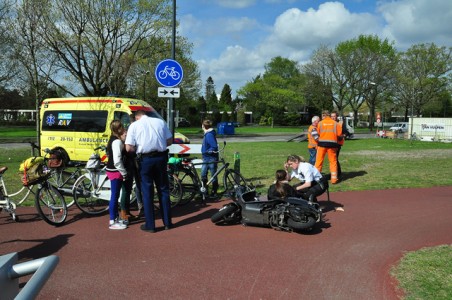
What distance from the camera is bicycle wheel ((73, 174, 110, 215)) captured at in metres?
7.15

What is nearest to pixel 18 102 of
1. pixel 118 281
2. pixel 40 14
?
pixel 40 14

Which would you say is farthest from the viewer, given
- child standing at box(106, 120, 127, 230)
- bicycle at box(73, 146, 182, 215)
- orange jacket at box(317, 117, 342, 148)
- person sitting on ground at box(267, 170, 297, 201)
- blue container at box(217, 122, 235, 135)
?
blue container at box(217, 122, 235, 135)

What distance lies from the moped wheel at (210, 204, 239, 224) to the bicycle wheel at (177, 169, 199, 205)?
168cm

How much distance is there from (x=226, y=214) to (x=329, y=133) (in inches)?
192

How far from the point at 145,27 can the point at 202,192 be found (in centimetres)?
2059

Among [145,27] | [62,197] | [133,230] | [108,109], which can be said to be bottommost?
[133,230]

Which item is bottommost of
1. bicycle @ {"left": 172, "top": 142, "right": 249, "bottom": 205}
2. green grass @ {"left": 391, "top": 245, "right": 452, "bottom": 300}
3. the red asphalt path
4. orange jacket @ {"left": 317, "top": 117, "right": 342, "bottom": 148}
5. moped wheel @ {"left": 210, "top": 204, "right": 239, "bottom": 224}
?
the red asphalt path

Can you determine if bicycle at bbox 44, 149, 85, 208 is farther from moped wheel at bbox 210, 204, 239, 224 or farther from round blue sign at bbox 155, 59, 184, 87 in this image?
moped wheel at bbox 210, 204, 239, 224

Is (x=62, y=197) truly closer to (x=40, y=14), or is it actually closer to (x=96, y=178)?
(x=96, y=178)

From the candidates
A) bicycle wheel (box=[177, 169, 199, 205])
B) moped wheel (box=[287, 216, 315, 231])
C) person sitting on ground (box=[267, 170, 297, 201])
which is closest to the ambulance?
bicycle wheel (box=[177, 169, 199, 205])

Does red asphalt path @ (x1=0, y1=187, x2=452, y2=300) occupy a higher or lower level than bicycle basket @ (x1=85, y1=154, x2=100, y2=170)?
lower

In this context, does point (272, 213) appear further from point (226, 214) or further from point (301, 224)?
point (226, 214)

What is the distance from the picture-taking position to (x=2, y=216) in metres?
6.91

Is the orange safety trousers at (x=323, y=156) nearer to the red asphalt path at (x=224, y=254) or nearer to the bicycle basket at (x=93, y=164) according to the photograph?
the red asphalt path at (x=224, y=254)
